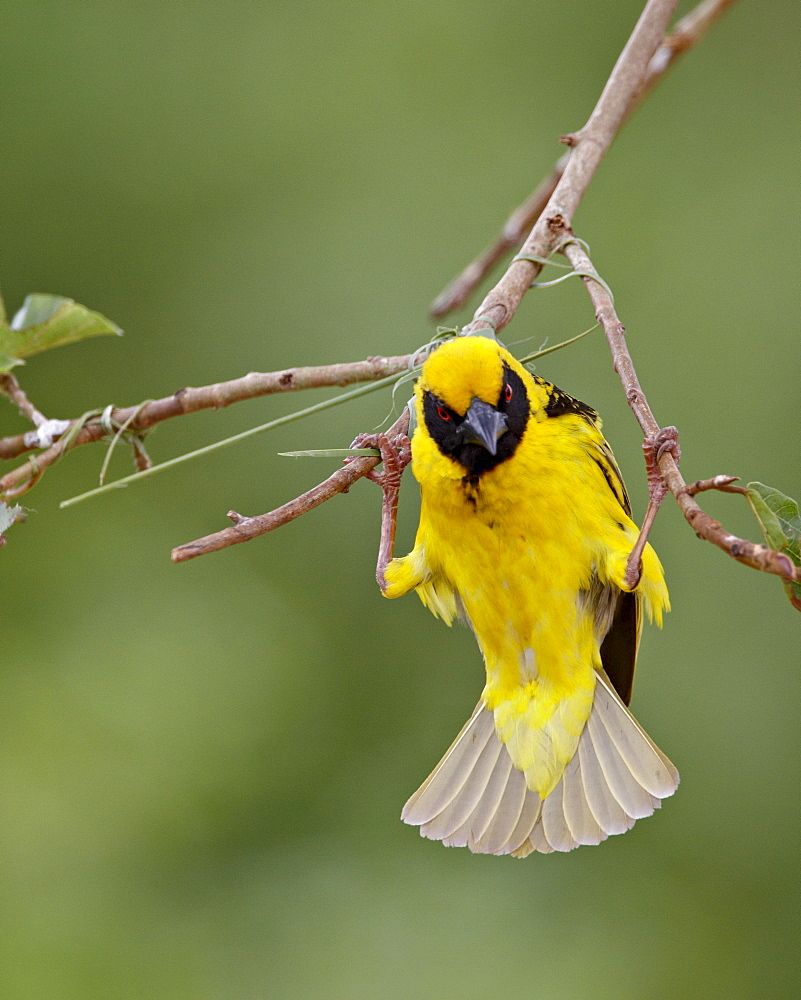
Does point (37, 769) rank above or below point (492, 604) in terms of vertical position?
below

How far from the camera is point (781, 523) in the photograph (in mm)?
1228

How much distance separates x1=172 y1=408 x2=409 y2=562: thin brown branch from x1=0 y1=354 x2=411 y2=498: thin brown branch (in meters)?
0.28

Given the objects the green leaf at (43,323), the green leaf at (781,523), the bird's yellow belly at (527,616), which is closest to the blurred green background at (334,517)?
the bird's yellow belly at (527,616)

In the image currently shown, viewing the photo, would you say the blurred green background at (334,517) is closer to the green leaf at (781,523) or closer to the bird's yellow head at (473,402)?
the bird's yellow head at (473,402)

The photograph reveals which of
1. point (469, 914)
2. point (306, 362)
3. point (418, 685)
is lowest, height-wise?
point (469, 914)

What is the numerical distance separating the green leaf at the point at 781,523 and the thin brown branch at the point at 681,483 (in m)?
0.04

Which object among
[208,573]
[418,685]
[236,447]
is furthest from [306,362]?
[418,685]

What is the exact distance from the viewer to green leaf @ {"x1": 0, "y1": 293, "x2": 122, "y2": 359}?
5.81 feet

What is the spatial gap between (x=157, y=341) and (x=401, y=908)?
2093 mm

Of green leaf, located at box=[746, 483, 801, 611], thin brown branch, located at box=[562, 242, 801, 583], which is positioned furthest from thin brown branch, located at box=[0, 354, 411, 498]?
green leaf, located at box=[746, 483, 801, 611]

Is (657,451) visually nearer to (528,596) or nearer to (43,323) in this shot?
(528,596)

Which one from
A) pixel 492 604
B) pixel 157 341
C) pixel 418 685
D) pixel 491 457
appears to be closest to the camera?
pixel 491 457

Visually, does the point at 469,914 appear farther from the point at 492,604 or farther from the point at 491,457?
the point at 491,457

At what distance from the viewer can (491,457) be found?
1.69 m
